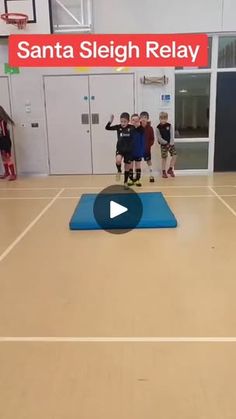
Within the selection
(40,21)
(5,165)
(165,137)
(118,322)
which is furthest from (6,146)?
(118,322)

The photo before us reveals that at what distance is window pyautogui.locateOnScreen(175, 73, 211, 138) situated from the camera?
7.70 m

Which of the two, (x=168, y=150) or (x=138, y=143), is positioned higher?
(x=138, y=143)

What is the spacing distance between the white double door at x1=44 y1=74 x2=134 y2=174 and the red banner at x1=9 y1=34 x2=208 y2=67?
0.30m

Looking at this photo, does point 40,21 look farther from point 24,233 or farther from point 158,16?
point 24,233

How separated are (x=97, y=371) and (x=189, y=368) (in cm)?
45

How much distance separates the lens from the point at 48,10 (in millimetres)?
6832

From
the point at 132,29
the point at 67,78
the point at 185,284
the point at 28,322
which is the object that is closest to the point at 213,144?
the point at 132,29

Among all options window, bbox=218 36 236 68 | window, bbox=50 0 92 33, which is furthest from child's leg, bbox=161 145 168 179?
window, bbox=50 0 92 33

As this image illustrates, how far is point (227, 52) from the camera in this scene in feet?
24.6

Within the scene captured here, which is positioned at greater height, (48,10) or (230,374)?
(48,10)

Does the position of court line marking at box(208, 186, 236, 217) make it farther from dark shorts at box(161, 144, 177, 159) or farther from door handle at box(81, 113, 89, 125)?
door handle at box(81, 113, 89, 125)

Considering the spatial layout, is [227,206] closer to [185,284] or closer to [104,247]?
[104,247]
